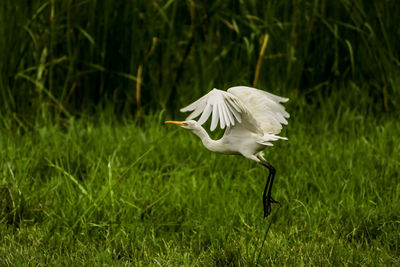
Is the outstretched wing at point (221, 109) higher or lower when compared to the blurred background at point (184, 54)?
higher

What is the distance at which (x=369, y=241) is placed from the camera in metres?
3.07

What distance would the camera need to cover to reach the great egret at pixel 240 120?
200 centimetres

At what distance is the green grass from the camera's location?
9.37 feet

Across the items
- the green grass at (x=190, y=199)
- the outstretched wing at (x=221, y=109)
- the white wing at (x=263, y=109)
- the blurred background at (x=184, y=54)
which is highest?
the outstretched wing at (x=221, y=109)

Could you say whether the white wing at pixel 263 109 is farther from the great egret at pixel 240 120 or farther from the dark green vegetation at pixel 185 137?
the dark green vegetation at pixel 185 137

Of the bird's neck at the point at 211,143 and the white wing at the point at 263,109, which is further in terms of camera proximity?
the white wing at the point at 263,109

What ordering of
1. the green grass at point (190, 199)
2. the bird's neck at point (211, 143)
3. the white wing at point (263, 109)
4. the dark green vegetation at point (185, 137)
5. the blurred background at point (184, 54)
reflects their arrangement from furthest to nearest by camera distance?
1. the blurred background at point (184, 54)
2. the dark green vegetation at point (185, 137)
3. the green grass at point (190, 199)
4. the white wing at point (263, 109)
5. the bird's neck at point (211, 143)

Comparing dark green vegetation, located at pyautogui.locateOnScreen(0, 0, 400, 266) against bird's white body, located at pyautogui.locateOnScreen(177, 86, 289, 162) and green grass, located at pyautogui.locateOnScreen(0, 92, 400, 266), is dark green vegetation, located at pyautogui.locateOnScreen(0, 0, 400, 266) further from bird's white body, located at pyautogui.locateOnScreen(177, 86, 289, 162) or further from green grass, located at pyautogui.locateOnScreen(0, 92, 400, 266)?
bird's white body, located at pyautogui.locateOnScreen(177, 86, 289, 162)

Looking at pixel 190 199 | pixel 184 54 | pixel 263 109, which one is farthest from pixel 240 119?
pixel 184 54

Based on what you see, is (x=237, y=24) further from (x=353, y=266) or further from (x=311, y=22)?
(x=353, y=266)

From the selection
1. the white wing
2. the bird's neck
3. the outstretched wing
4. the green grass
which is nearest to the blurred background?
the green grass

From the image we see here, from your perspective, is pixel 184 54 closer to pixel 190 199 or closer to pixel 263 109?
pixel 190 199

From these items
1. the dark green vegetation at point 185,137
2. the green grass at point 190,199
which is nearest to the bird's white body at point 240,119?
the green grass at point 190,199

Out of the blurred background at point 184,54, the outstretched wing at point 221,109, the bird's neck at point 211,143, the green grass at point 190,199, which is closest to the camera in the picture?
the outstretched wing at point 221,109
